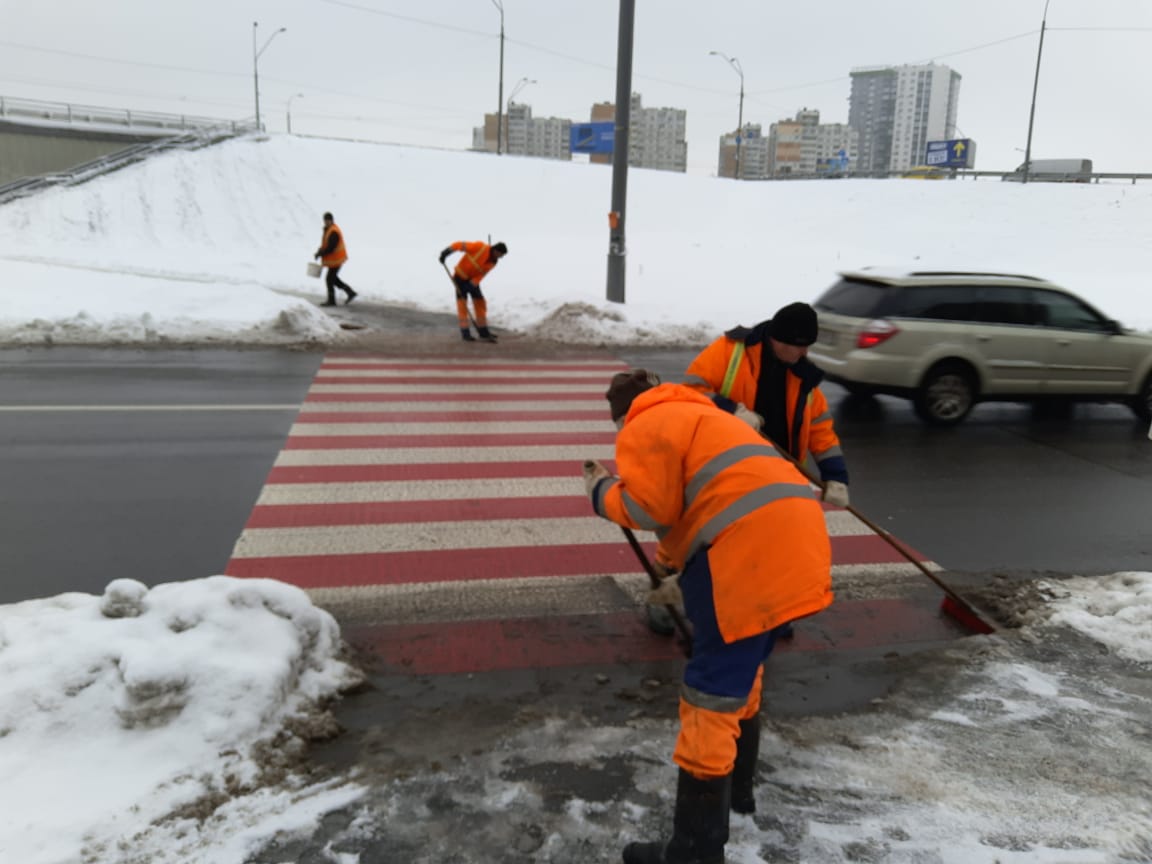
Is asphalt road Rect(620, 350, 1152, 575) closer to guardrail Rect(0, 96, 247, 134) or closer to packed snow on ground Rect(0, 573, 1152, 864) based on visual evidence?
packed snow on ground Rect(0, 573, 1152, 864)

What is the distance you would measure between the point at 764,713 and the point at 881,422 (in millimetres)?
6221

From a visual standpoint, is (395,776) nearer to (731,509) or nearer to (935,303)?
(731,509)

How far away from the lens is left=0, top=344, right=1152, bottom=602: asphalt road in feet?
18.2

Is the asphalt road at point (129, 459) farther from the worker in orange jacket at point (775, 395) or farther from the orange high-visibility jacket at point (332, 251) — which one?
the orange high-visibility jacket at point (332, 251)

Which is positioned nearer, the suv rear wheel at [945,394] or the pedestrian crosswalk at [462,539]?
the pedestrian crosswalk at [462,539]

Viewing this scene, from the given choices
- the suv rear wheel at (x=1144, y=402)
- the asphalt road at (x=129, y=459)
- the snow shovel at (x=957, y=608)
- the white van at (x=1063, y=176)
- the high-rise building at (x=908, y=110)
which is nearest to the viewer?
the snow shovel at (x=957, y=608)

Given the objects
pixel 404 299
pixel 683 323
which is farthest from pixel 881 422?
pixel 404 299

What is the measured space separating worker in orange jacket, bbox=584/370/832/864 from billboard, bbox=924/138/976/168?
75910mm

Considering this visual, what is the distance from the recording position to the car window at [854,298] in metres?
9.18

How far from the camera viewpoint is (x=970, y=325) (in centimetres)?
923

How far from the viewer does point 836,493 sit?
418 centimetres

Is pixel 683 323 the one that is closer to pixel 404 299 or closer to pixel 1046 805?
pixel 404 299

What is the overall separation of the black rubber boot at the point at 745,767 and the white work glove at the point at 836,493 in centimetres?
145

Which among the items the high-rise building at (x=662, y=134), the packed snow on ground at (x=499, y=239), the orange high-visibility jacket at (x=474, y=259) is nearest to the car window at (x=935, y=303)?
the packed snow on ground at (x=499, y=239)
